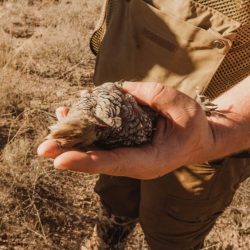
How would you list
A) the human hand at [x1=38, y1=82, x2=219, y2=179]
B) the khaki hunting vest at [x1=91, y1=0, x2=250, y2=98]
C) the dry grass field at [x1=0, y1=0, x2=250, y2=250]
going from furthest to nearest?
the dry grass field at [x1=0, y1=0, x2=250, y2=250]
the khaki hunting vest at [x1=91, y1=0, x2=250, y2=98]
the human hand at [x1=38, y1=82, x2=219, y2=179]

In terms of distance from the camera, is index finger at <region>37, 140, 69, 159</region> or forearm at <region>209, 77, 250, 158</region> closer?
index finger at <region>37, 140, 69, 159</region>

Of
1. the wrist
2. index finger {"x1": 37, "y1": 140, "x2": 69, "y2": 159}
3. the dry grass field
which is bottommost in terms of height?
the dry grass field

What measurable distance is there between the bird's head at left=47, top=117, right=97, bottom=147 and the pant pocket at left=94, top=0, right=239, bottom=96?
0.70 metres

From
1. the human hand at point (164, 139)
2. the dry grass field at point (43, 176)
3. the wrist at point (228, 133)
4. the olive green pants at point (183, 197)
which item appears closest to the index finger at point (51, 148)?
the human hand at point (164, 139)

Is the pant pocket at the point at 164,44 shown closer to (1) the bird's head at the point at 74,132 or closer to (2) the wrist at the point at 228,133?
(2) the wrist at the point at 228,133

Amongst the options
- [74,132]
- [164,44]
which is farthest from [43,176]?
[74,132]

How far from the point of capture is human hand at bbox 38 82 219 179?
1.48 m

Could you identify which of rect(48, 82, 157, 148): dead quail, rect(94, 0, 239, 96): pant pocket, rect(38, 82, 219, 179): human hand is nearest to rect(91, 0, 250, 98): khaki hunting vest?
rect(94, 0, 239, 96): pant pocket

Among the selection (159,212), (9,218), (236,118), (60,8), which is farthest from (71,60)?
(236,118)

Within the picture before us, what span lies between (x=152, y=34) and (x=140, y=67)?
6.3 inches

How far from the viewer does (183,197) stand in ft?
7.13

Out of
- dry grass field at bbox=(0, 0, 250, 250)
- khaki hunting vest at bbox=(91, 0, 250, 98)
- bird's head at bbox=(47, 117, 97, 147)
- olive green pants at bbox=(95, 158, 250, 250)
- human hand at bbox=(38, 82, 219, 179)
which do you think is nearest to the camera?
bird's head at bbox=(47, 117, 97, 147)

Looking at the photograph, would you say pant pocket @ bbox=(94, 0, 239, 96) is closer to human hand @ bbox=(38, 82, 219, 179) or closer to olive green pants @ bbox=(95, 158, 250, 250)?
human hand @ bbox=(38, 82, 219, 179)

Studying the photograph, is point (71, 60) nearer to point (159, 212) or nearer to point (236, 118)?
point (159, 212)
